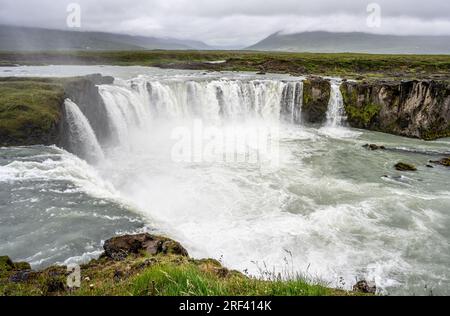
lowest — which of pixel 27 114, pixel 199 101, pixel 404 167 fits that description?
pixel 404 167

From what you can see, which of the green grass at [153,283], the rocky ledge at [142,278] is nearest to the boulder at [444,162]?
the rocky ledge at [142,278]

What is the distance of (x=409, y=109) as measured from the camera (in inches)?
1638

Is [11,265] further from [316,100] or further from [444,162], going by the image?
[316,100]

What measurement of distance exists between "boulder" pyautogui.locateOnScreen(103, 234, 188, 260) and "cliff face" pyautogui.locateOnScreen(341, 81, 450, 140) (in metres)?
36.9

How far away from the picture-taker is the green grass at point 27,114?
21.7 meters

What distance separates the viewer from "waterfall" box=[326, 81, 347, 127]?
44844mm

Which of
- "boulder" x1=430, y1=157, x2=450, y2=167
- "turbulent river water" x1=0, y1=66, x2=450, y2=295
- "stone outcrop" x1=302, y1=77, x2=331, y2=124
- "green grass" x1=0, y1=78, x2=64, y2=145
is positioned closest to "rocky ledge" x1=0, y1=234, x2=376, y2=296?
"turbulent river water" x1=0, y1=66, x2=450, y2=295

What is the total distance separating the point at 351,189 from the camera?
22859mm

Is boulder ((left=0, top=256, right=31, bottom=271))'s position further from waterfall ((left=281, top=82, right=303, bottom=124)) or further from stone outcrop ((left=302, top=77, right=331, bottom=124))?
stone outcrop ((left=302, top=77, right=331, bottom=124))

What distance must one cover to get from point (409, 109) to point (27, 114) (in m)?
38.7

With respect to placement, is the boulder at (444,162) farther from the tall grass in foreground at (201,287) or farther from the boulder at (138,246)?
the tall grass in foreground at (201,287)

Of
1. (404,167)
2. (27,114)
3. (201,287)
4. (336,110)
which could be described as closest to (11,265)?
(201,287)

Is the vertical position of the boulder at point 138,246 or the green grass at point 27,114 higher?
the green grass at point 27,114
